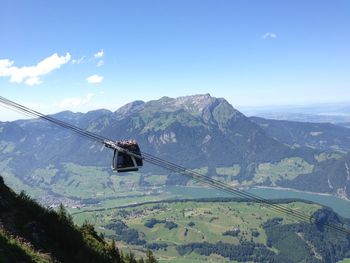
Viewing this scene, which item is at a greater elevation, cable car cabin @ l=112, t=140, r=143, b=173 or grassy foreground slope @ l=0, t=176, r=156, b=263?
cable car cabin @ l=112, t=140, r=143, b=173

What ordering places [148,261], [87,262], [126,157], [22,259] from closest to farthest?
1. [22,259]
2. [87,262]
3. [126,157]
4. [148,261]

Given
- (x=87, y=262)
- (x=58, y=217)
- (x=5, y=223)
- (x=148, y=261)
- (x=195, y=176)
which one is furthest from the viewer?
(x=148, y=261)

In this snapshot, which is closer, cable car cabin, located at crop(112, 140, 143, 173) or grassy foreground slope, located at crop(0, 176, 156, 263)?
grassy foreground slope, located at crop(0, 176, 156, 263)

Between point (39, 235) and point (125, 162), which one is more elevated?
point (125, 162)

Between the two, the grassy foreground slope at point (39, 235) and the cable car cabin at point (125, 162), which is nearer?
the grassy foreground slope at point (39, 235)

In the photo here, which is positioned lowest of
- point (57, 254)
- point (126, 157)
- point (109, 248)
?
point (109, 248)

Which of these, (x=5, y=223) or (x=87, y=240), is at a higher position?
(x=5, y=223)

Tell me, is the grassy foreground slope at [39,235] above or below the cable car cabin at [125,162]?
below

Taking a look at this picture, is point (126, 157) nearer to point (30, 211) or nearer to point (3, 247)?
point (30, 211)

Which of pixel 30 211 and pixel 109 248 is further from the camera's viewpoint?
pixel 109 248

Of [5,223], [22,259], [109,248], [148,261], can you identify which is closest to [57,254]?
[5,223]

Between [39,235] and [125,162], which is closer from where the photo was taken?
[39,235]
